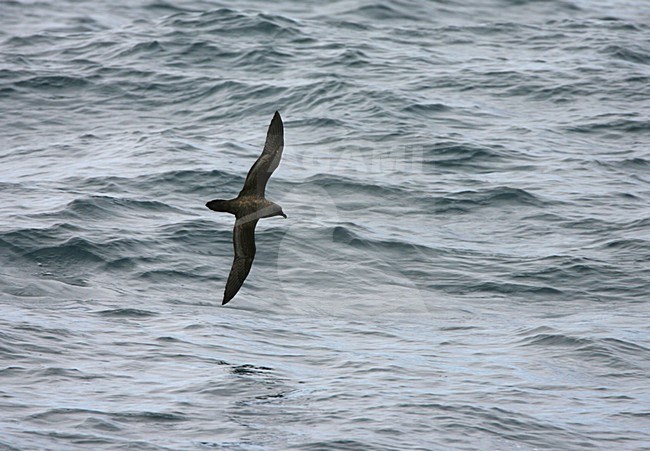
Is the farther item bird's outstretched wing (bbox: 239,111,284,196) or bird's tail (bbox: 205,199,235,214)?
bird's outstretched wing (bbox: 239,111,284,196)

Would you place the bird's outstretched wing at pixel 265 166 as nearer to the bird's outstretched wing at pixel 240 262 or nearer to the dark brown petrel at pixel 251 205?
the dark brown petrel at pixel 251 205

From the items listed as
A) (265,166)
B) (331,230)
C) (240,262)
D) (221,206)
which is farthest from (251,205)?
(331,230)

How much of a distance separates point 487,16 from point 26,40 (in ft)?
39.2

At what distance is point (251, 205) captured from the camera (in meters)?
11.4

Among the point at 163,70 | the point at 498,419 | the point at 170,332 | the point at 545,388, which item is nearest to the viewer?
the point at 498,419

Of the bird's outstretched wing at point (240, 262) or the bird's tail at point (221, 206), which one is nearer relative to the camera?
the bird's tail at point (221, 206)

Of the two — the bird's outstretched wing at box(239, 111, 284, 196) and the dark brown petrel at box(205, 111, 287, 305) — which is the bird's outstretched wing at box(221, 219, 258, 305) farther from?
the bird's outstretched wing at box(239, 111, 284, 196)

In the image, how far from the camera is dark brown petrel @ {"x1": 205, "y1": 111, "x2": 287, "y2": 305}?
1140 cm

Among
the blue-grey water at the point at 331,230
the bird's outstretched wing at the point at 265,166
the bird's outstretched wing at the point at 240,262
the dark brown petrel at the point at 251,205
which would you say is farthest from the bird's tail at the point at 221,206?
the blue-grey water at the point at 331,230

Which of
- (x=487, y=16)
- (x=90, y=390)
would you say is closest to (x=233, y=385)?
(x=90, y=390)

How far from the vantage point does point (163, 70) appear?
24734 mm

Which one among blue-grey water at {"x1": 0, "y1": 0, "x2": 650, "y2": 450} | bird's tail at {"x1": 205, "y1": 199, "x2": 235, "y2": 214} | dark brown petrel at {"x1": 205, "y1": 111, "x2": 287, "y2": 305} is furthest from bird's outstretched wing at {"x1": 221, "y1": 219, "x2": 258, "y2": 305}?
blue-grey water at {"x1": 0, "y1": 0, "x2": 650, "y2": 450}

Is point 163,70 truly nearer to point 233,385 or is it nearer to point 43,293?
point 43,293

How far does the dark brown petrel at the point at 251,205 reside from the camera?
449 inches
